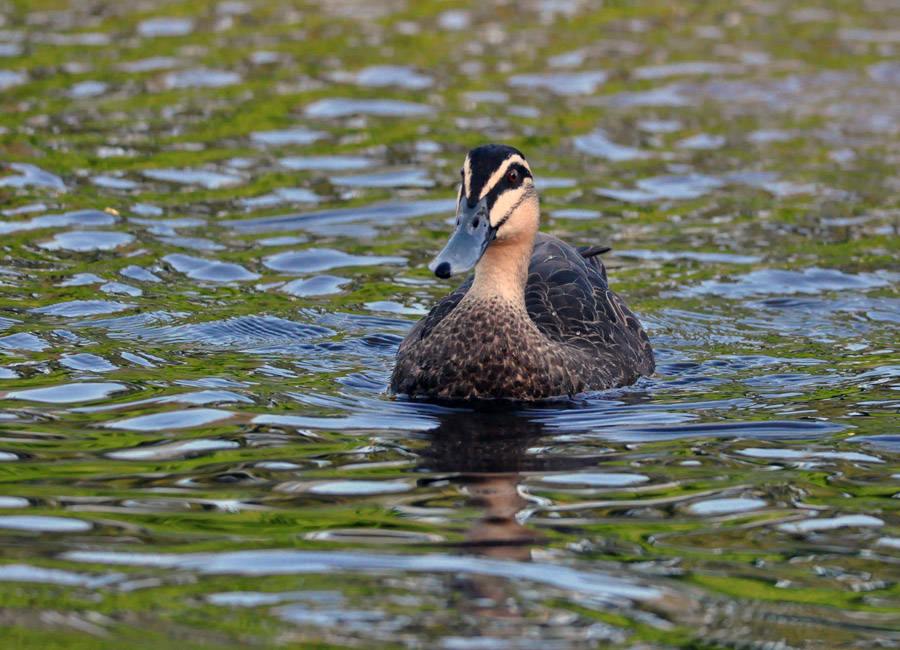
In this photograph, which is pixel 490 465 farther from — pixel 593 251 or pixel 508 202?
pixel 593 251

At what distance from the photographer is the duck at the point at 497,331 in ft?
30.0

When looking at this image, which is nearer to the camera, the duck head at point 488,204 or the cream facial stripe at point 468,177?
the duck head at point 488,204

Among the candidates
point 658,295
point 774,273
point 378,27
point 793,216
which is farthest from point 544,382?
point 378,27

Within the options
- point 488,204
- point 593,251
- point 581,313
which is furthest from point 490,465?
point 593,251

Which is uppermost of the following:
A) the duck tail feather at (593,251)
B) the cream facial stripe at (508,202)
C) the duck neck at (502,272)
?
the cream facial stripe at (508,202)

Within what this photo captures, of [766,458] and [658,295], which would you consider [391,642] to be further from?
[658,295]

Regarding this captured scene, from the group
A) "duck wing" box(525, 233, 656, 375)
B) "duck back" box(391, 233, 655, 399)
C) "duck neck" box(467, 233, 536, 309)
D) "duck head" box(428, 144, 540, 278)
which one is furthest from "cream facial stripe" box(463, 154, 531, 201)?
"duck wing" box(525, 233, 656, 375)

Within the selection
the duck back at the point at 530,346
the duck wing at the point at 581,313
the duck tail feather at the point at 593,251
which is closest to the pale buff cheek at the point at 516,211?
the duck back at the point at 530,346

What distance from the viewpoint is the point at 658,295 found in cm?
1292

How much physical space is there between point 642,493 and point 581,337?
2.92 meters

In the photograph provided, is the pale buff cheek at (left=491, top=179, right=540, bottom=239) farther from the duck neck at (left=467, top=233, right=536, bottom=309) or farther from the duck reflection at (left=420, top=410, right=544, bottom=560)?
the duck reflection at (left=420, top=410, right=544, bottom=560)

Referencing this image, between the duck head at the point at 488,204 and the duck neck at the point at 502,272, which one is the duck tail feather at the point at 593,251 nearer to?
the duck neck at the point at 502,272

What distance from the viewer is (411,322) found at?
11.9 meters

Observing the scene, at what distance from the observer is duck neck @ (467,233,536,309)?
9.52m
